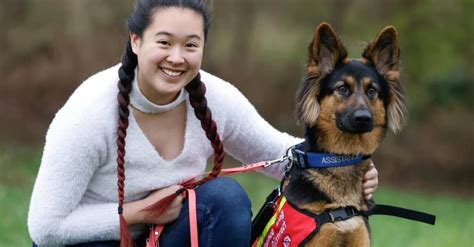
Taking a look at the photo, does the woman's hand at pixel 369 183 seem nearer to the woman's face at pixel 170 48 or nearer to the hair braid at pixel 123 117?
the woman's face at pixel 170 48

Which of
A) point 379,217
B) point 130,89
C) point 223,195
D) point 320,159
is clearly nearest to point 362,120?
point 320,159

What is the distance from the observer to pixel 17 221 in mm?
7242

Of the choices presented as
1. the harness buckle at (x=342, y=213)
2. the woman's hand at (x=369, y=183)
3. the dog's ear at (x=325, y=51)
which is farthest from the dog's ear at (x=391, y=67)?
the harness buckle at (x=342, y=213)

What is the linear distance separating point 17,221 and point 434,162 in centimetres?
1309

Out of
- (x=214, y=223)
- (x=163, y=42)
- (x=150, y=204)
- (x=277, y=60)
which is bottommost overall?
(x=277, y=60)

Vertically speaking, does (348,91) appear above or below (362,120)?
above

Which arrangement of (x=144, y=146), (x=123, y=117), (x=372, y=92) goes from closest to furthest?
(x=123, y=117)
(x=144, y=146)
(x=372, y=92)

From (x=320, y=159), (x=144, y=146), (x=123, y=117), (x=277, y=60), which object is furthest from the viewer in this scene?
(x=277, y=60)

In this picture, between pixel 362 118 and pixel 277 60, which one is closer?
pixel 362 118

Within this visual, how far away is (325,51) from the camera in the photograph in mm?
3949

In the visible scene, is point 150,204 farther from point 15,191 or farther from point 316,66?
point 15,191

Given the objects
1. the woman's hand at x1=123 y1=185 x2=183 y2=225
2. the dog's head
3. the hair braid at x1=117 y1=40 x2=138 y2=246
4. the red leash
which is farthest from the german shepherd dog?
the hair braid at x1=117 y1=40 x2=138 y2=246

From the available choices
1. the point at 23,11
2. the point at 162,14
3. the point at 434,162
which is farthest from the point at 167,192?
the point at 434,162

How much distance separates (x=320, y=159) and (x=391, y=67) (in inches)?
24.2
